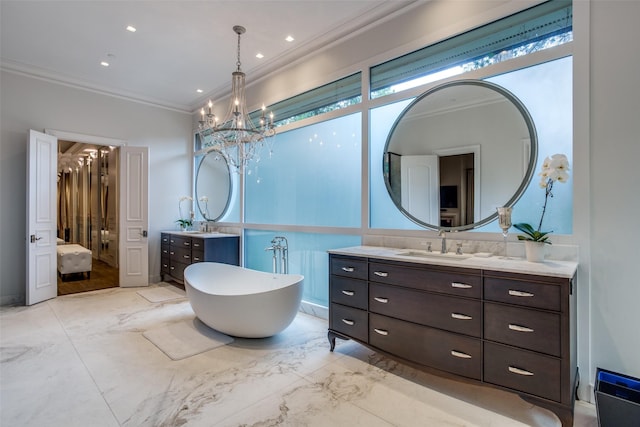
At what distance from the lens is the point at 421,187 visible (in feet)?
9.97

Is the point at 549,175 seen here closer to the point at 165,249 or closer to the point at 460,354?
the point at 460,354

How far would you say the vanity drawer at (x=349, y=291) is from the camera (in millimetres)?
2717

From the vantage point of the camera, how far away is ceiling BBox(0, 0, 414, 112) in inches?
126

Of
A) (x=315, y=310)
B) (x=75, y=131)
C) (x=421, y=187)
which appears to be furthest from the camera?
(x=75, y=131)

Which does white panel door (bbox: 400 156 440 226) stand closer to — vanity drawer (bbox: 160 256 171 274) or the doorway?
vanity drawer (bbox: 160 256 171 274)

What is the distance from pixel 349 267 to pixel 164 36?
3.49 metres

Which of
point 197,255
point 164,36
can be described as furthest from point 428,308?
point 164,36

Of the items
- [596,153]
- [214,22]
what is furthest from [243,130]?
[596,153]

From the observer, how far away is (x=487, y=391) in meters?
2.29

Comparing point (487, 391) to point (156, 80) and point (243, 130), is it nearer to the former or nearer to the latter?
point (243, 130)

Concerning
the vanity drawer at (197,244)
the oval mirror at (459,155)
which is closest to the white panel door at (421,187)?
the oval mirror at (459,155)

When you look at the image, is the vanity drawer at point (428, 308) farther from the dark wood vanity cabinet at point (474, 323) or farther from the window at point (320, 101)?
the window at point (320, 101)

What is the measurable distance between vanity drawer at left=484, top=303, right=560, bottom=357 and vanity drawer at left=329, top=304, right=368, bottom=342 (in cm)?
99

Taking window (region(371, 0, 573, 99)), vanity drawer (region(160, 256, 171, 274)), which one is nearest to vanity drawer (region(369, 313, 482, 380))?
window (region(371, 0, 573, 99))
